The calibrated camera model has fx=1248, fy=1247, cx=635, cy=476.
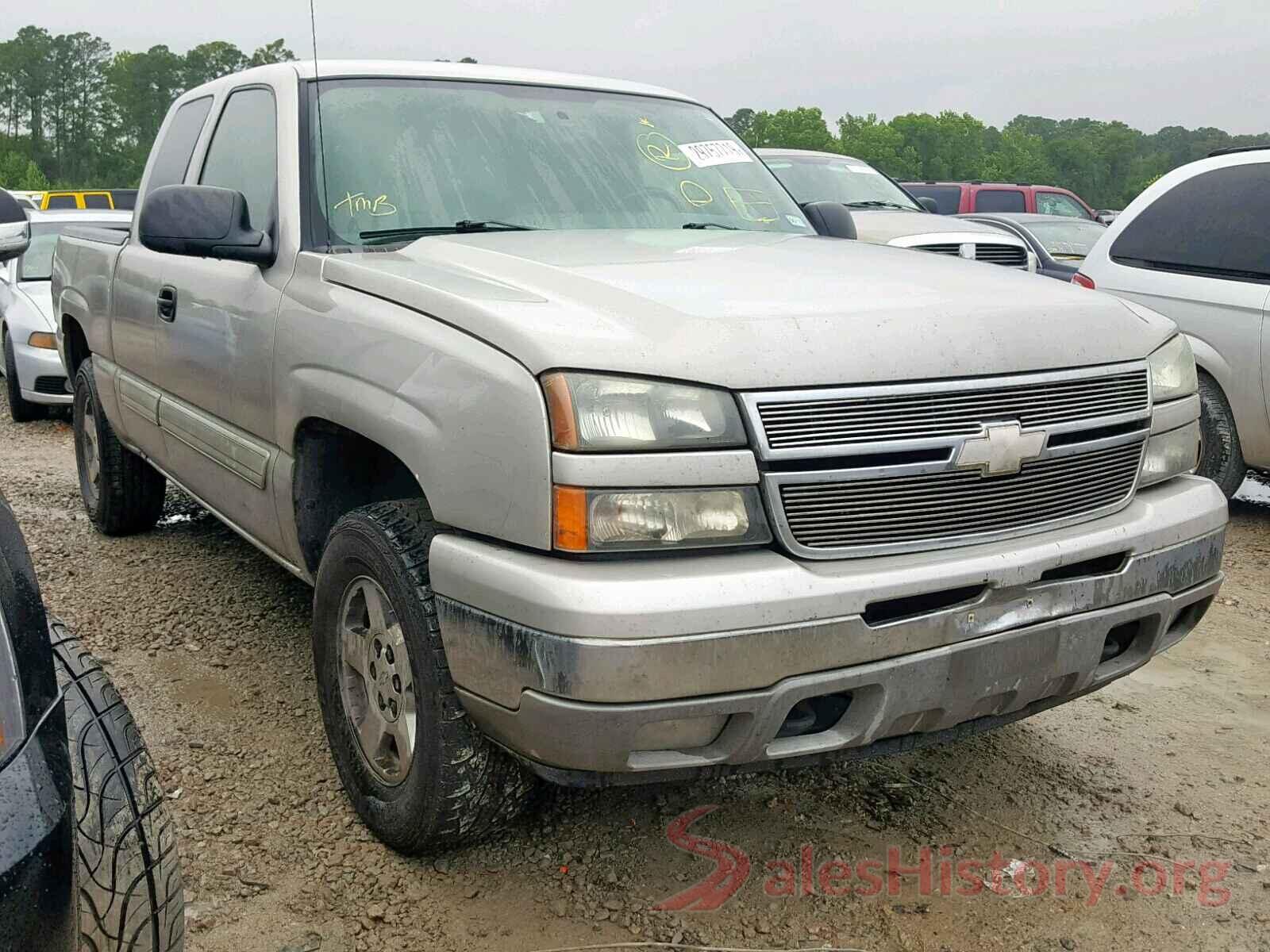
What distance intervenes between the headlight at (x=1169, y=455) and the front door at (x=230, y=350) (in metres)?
2.08

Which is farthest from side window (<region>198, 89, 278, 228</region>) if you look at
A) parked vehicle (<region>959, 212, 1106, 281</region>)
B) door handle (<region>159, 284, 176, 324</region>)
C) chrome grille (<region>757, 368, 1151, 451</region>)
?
parked vehicle (<region>959, 212, 1106, 281</region>)

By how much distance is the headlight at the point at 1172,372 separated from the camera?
9.11 ft

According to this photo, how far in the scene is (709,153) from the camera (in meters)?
3.98

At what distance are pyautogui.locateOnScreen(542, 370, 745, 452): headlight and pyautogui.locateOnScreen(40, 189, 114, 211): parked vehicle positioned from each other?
92.1 ft

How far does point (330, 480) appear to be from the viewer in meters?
3.04

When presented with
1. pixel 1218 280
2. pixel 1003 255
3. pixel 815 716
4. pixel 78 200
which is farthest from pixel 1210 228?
pixel 78 200

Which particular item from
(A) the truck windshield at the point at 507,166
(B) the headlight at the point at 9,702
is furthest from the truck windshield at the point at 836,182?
(B) the headlight at the point at 9,702

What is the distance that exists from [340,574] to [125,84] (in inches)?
3309

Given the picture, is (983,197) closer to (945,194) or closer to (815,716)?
(945,194)

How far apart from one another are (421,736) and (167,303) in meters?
2.07

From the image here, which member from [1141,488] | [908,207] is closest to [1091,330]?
[1141,488]

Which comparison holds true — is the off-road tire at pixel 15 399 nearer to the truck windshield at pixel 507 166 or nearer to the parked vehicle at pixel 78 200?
the truck windshield at pixel 507 166

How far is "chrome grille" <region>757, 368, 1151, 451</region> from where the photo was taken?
7.27ft

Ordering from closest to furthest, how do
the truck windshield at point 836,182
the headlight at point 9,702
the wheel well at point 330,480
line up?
the headlight at point 9,702 < the wheel well at point 330,480 < the truck windshield at point 836,182
